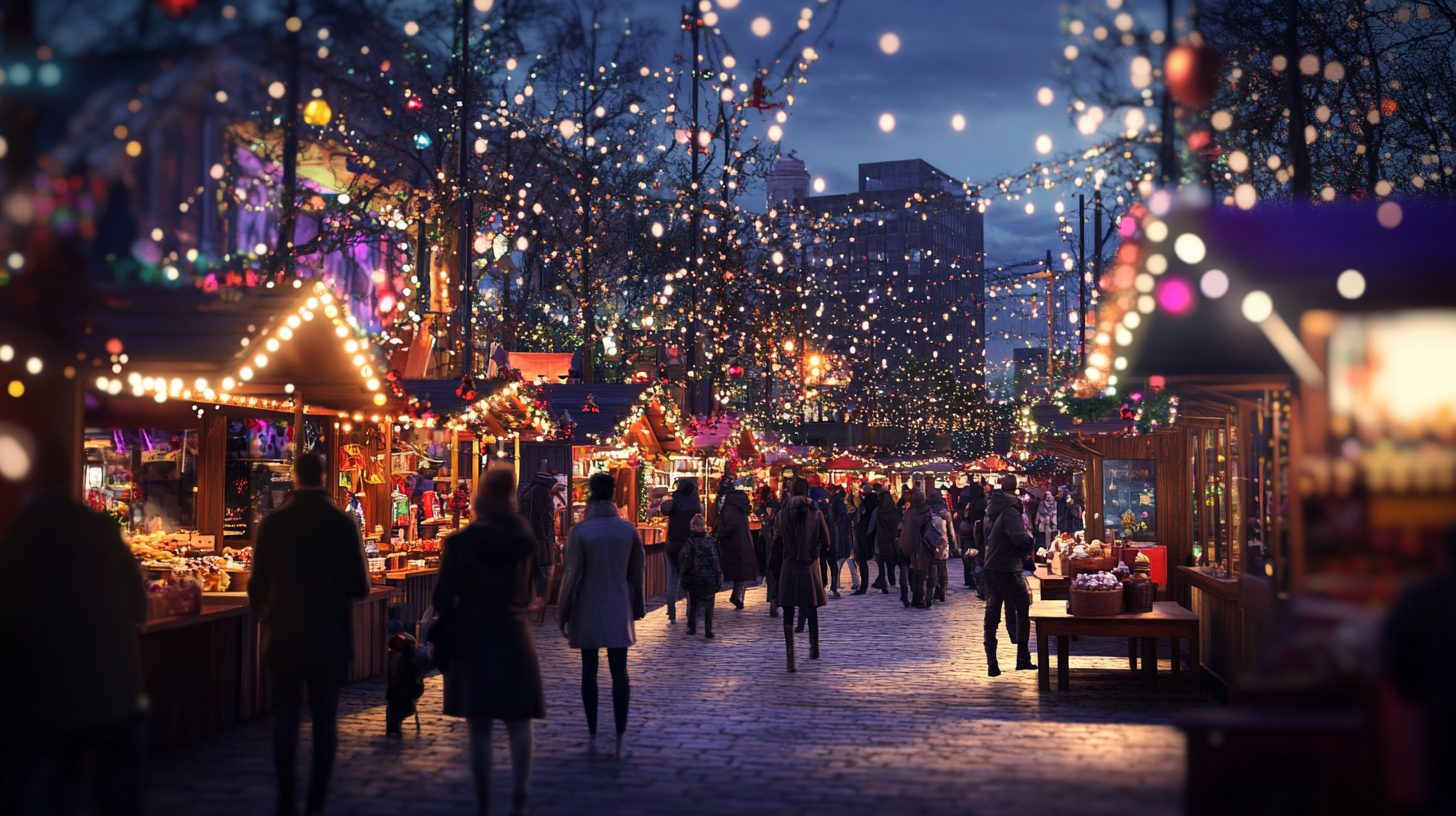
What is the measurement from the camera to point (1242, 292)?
589cm

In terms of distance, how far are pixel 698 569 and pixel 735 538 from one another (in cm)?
283

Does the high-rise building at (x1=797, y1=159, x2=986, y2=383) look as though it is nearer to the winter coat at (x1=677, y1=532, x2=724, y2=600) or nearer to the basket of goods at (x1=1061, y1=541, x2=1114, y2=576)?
the winter coat at (x1=677, y1=532, x2=724, y2=600)

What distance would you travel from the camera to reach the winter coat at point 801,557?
13094 mm

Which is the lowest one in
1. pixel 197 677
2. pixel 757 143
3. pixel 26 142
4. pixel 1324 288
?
pixel 197 677

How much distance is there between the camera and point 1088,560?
13.9 meters

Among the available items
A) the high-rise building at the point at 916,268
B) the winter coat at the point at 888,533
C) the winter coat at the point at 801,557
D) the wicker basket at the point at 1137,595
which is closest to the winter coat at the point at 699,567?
the winter coat at the point at 801,557

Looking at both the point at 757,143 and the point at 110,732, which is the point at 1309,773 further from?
the point at 757,143

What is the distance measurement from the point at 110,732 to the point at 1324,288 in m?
5.67

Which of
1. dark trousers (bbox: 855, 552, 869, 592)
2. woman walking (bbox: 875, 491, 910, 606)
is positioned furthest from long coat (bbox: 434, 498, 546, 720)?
dark trousers (bbox: 855, 552, 869, 592)

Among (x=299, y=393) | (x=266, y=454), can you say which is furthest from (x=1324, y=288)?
(x=266, y=454)

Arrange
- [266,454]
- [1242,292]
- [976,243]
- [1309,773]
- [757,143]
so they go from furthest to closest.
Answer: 1. [976,243]
2. [757,143]
3. [266,454]
4. [1242,292]
5. [1309,773]

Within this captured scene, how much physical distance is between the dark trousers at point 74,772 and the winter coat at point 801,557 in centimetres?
800

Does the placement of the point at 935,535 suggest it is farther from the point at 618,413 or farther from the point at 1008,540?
the point at 1008,540

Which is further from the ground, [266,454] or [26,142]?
[26,142]
